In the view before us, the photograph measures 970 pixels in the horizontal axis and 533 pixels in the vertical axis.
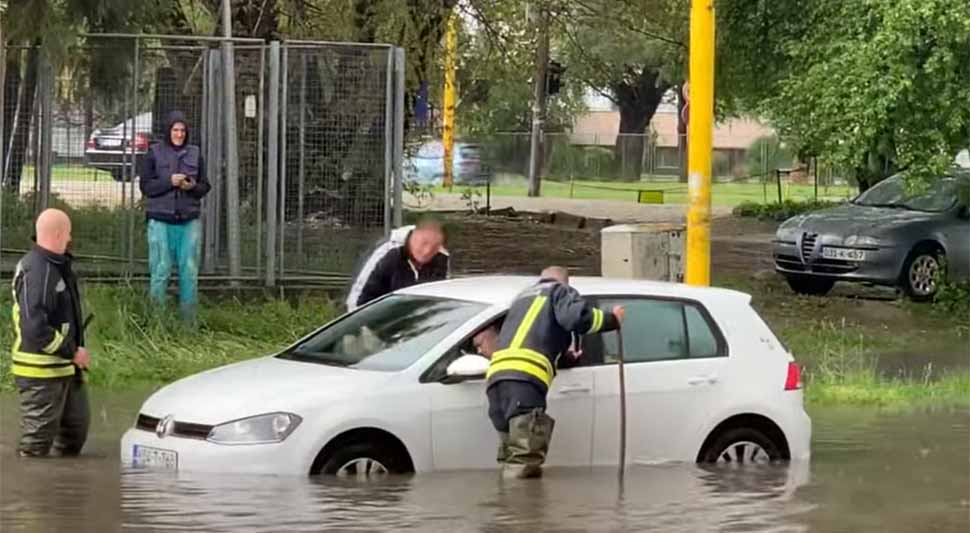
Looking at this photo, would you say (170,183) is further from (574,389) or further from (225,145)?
(574,389)

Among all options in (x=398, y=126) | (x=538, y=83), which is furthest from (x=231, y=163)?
(x=538, y=83)

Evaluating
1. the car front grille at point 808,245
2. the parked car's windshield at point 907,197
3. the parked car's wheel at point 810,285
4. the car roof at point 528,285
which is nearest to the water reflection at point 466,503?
the car roof at point 528,285

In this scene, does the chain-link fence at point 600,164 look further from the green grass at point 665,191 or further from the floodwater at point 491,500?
the floodwater at point 491,500

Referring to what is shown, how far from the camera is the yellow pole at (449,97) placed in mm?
27578

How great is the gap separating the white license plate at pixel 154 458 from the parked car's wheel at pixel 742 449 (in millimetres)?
3025

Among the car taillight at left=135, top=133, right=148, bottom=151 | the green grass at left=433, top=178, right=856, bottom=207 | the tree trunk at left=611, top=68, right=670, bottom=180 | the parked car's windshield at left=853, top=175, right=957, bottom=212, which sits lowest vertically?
the green grass at left=433, top=178, right=856, bottom=207

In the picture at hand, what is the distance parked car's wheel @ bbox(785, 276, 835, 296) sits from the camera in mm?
22062

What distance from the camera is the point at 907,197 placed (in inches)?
854

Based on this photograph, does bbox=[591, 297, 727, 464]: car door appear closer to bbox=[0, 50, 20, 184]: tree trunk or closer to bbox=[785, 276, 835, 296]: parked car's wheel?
bbox=[0, 50, 20, 184]: tree trunk

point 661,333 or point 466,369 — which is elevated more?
point 661,333

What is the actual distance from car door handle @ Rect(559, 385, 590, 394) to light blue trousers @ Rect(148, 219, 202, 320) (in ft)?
21.3

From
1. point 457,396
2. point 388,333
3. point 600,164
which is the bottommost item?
point 457,396

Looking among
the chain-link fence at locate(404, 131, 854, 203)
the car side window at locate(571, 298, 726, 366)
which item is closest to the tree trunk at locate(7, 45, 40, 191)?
the car side window at locate(571, 298, 726, 366)

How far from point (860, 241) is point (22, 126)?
382 inches
